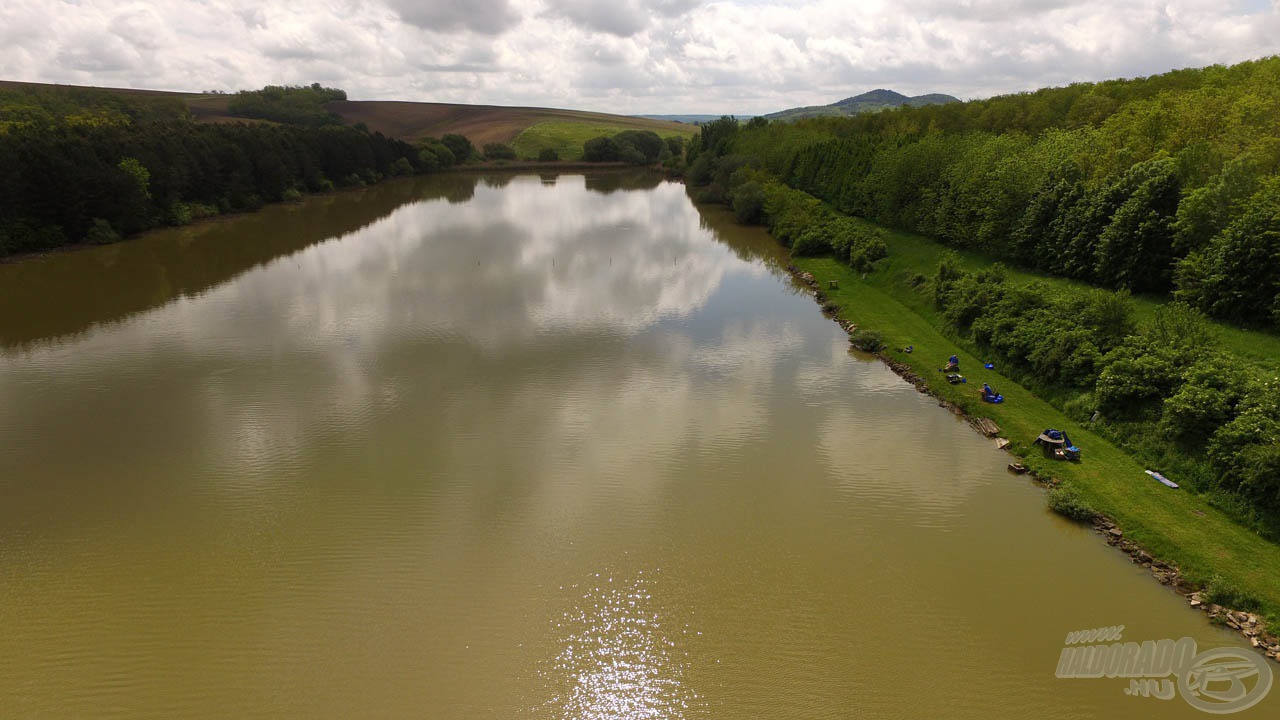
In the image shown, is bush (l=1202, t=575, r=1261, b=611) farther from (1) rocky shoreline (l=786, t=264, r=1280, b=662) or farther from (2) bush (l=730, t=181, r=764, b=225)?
(2) bush (l=730, t=181, r=764, b=225)

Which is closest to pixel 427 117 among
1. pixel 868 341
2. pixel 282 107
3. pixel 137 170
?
pixel 282 107

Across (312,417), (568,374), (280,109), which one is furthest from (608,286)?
(280,109)

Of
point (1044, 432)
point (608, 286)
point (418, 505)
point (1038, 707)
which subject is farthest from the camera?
point (608, 286)

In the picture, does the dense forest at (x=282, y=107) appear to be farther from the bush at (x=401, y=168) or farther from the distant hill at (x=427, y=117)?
the bush at (x=401, y=168)

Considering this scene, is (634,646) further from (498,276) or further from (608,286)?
(498,276)

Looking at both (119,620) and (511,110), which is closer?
(119,620)

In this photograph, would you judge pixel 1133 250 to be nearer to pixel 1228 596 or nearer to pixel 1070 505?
pixel 1070 505
